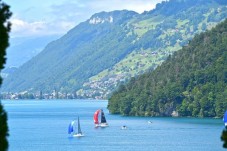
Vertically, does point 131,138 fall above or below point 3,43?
below

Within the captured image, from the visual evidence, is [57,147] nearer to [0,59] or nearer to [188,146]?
[188,146]

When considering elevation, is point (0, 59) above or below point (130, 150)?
above

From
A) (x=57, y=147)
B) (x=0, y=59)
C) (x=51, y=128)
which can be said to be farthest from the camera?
(x=51, y=128)

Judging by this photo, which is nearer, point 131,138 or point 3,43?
point 3,43

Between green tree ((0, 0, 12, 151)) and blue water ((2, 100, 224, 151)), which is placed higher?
green tree ((0, 0, 12, 151))

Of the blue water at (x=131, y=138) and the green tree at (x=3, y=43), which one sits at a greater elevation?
the green tree at (x=3, y=43)

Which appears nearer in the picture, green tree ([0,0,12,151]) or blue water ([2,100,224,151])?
green tree ([0,0,12,151])

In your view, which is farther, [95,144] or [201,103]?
[201,103]

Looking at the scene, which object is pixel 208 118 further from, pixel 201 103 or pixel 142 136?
pixel 142 136


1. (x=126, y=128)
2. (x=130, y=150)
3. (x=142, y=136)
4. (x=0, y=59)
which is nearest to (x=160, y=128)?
(x=126, y=128)

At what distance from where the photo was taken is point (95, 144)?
398 ft

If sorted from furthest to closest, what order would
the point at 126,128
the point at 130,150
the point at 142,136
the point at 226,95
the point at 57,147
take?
the point at 226,95 → the point at 126,128 → the point at 142,136 → the point at 57,147 → the point at 130,150

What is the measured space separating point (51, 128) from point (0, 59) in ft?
450

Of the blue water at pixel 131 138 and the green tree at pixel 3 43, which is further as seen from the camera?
the blue water at pixel 131 138
